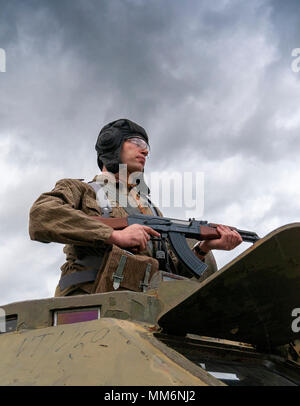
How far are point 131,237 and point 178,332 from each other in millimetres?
942

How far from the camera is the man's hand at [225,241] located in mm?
3900

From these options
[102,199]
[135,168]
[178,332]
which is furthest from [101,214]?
[178,332]

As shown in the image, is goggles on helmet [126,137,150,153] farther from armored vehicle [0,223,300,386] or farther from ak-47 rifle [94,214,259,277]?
armored vehicle [0,223,300,386]

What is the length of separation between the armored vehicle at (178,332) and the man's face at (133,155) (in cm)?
156

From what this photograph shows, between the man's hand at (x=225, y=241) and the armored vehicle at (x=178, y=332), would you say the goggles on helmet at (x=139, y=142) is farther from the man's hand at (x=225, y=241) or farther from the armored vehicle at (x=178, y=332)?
the armored vehicle at (x=178, y=332)

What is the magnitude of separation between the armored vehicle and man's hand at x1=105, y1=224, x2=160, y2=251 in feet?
1.94

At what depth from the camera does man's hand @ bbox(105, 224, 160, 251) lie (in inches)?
128

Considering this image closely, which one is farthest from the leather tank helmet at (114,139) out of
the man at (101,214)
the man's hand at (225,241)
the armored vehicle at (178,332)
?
the armored vehicle at (178,332)

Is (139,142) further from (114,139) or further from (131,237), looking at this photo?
(131,237)

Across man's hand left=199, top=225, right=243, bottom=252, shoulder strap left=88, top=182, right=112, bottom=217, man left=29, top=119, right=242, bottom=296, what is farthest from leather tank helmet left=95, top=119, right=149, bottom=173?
man's hand left=199, top=225, right=243, bottom=252
